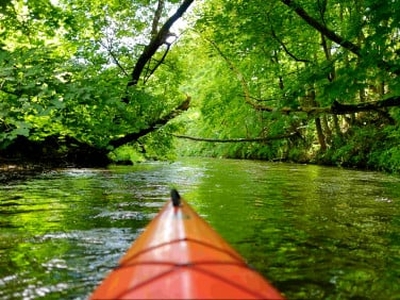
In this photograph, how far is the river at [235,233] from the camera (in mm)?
3705

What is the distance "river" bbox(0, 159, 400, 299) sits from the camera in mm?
3705

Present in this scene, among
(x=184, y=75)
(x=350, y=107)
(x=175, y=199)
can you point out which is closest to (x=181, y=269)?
(x=175, y=199)

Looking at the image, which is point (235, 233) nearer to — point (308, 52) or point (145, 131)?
point (308, 52)

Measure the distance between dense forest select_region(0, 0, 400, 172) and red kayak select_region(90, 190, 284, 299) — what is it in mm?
2336

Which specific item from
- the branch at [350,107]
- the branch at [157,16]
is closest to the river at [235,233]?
the branch at [350,107]

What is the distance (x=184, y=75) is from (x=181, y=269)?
15.3 metres

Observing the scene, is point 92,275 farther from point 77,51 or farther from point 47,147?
point 47,147

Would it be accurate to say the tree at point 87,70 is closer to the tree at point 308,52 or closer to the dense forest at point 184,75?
the dense forest at point 184,75

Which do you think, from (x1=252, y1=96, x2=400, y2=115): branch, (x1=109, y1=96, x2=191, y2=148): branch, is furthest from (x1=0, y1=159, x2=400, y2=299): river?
(x1=109, y1=96, x2=191, y2=148): branch

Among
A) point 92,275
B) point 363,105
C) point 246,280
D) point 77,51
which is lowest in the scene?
point 92,275

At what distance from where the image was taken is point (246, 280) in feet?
7.60

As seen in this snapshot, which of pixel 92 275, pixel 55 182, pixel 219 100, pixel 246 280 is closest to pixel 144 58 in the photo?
pixel 219 100

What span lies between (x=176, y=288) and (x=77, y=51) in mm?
11949

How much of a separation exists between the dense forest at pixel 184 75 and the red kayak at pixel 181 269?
2336mm
